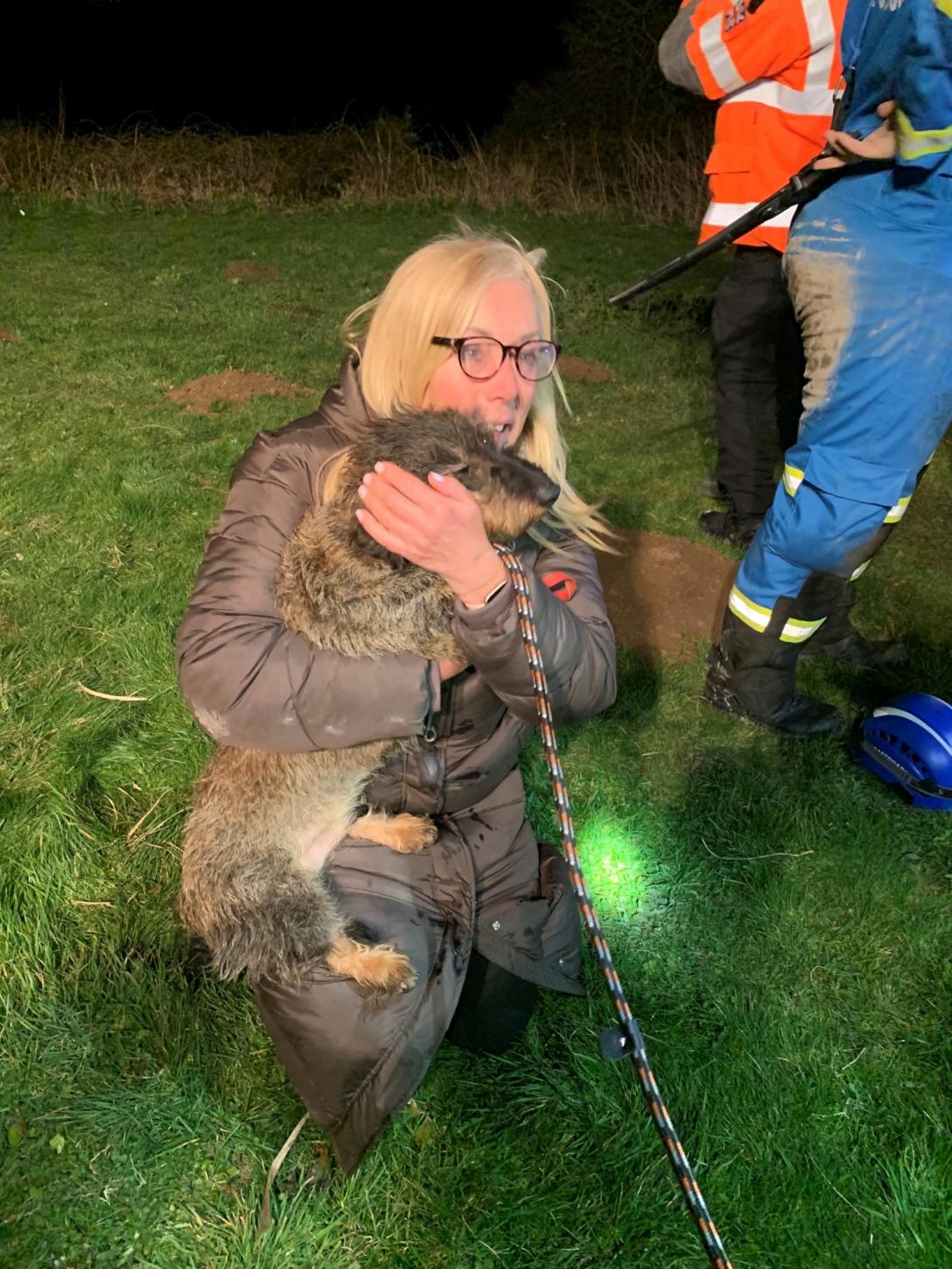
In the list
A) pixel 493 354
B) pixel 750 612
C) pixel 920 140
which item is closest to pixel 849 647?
pixel 750 612

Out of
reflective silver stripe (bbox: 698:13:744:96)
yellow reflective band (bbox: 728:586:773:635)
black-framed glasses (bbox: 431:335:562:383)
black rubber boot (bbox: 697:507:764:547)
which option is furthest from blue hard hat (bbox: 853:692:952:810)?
reflective silver stripe (bbox: 698:13:744:96)

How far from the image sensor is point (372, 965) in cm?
244

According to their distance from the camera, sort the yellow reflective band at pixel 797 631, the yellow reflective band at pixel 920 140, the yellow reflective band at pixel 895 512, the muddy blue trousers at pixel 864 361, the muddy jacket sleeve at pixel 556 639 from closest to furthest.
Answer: the muddy jacket sleeve at pixel 556 639
the yellow reflective band at pixel 920 140
the muddy blue trousers at pixel 864 361
the yellow reflective band at pixel 895 512
the yellow reflective band at pixel 797 631

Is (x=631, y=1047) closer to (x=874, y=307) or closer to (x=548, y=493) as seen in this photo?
(x=548, y=493)

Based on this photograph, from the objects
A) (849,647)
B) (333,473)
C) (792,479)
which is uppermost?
(333,473)

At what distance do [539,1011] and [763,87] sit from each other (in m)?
4.81

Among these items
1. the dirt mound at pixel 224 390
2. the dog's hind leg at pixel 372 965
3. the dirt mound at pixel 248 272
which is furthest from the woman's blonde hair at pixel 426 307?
the dirt mound at pixel 248 272

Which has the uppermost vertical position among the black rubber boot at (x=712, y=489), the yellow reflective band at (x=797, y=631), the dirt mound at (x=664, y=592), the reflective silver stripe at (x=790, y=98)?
the reflective silver stripe at (x=790, y=98)

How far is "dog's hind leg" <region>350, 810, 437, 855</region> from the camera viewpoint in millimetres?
2756

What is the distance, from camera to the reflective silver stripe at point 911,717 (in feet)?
11.1

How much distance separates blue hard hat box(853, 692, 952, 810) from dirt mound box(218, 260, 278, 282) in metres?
10.2

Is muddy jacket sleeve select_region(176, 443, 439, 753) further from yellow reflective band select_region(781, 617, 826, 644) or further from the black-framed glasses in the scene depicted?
yellow reflective band select_region(781, 617, 826, 644)

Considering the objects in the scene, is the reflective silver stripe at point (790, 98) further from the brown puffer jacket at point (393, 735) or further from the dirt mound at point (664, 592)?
the brown puffer jacket at point (393, 735)

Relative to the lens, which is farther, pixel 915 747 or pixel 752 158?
pixel 752 158
